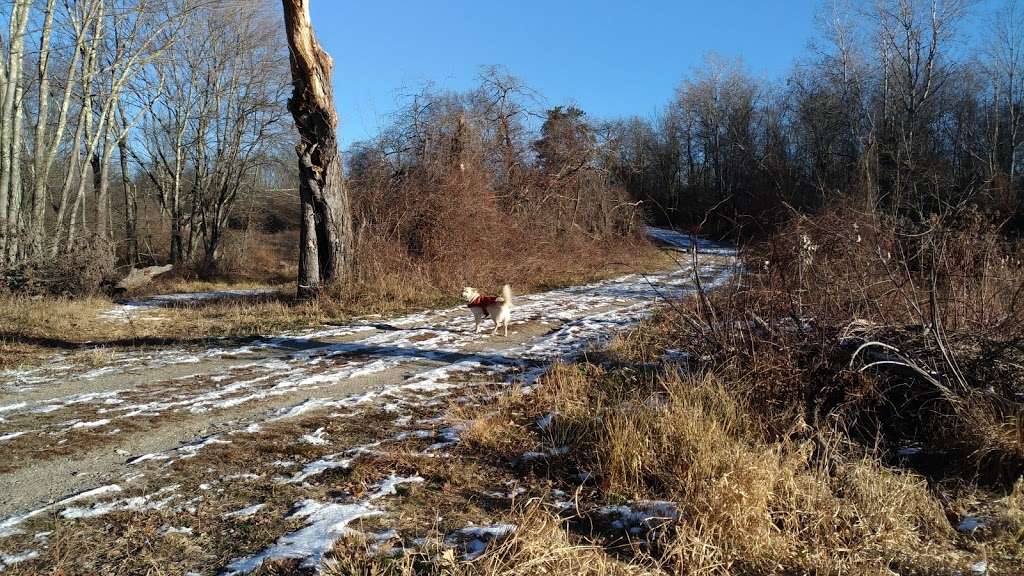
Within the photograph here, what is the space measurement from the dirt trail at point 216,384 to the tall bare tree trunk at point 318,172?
264cm

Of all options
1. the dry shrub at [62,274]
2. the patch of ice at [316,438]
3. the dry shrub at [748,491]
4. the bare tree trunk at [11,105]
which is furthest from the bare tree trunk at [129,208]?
the dry shrub at [748,491]

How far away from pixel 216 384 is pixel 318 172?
6575mm

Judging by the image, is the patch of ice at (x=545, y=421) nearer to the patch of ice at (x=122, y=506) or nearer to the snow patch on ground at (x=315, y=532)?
the snow patch on ground at (x=315, y=532)

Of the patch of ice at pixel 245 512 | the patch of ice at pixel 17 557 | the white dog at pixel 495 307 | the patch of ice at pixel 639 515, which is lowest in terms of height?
the patch of ice at pixel 639 515

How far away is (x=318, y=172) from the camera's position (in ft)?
38.0

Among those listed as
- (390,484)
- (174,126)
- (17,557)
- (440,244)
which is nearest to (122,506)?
(17,557)

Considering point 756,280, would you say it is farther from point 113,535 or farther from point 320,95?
point 320,95

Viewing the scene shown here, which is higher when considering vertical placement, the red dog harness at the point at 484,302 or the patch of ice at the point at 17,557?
the red dog harness at the point at 484,302

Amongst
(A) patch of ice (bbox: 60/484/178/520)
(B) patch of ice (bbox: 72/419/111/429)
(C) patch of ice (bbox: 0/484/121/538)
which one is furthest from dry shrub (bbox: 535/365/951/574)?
(B) patch of ice (bbox: 72/419/111/429)

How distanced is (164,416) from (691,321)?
5037mm

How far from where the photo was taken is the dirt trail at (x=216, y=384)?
4027 mm

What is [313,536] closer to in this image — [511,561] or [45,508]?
[511,561]

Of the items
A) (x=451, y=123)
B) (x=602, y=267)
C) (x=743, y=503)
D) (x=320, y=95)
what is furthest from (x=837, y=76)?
(x=743, y=503)

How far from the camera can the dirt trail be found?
403 cm
